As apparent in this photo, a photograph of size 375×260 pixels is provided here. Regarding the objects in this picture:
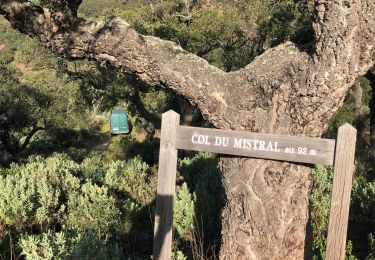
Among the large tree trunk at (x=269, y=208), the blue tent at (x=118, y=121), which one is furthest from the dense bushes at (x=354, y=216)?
the blue tent at (x=118, y=121)

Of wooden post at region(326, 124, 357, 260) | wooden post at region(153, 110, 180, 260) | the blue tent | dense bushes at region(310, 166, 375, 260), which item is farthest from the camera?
the blue tent

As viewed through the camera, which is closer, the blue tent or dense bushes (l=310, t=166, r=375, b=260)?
dense bushes (l=310, t=166, r=375, b=260)

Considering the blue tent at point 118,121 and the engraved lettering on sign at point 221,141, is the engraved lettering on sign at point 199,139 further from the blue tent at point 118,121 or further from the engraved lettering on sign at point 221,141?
the blue tent at point 118,121

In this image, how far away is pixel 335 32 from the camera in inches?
124

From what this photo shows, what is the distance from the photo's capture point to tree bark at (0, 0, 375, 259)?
3268mm

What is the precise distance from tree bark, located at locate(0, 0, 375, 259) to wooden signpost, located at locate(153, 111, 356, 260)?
0.46 m

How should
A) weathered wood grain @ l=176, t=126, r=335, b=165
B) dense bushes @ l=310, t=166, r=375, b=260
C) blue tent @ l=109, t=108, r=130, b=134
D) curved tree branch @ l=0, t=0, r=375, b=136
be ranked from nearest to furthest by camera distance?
1. weathered wood grain @ l=176, t=126, r=335, b=165
2. curved tree branch @ l=0, t=0, r=375, b=136
3. dense bushes @ l=310, t=166, r=375, b=260
4. blue tent @ l=109, t=108, r=130, b=134

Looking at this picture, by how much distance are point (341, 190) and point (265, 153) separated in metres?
0.63

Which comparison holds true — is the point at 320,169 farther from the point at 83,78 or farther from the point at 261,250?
the point at 83,78

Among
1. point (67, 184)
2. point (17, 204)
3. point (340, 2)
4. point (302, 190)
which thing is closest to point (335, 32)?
point (340, 2)

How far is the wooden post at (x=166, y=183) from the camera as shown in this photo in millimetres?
3385

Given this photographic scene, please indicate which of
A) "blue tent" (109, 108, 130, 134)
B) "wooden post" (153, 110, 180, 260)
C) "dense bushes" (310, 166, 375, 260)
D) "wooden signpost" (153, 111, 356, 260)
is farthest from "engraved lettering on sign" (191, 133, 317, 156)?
"blue tent" (109, 108, 130, 134)

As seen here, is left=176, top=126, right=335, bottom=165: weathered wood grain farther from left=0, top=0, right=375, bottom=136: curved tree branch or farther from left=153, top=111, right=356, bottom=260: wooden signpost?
left=0, top=0, right=375, bottom=136: curved tree branch

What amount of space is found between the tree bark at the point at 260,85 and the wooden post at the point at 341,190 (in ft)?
1.96
